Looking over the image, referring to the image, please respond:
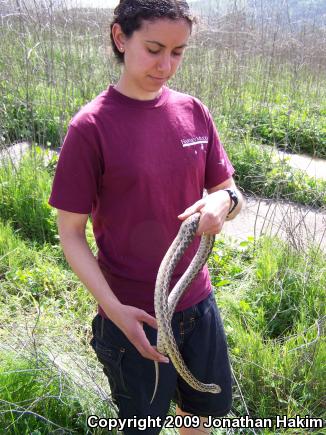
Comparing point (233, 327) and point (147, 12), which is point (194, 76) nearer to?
point (233, 327)

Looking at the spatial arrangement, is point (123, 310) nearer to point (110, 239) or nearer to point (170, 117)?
point (110, 239)

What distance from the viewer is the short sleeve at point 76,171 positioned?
4.53 ft

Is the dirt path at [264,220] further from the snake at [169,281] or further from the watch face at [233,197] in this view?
the snake at [169,281]

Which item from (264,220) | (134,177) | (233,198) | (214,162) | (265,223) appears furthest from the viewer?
(265,223)

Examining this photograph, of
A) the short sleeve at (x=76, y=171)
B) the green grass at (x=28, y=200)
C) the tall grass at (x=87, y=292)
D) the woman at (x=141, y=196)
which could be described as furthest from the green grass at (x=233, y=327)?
the short sleeve at (x=76, y=171)

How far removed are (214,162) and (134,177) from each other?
36cm

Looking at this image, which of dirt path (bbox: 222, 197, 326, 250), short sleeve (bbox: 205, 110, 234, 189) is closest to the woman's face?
short sleeve (bbox: 205, 110, 234, 189)

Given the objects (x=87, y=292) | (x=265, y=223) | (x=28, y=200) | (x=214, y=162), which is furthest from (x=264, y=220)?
(x=214, y=162)

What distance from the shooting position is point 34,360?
6.93 ft

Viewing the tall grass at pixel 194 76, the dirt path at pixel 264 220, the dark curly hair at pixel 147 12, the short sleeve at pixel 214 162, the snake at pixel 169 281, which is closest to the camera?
the snake at pixel 169 281

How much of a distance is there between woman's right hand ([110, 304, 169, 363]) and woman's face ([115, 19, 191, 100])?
0.63m

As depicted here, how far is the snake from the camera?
1.27 m

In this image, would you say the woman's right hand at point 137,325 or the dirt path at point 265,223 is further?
the dirt path at point 265,223

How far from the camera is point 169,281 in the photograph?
1.31 m
